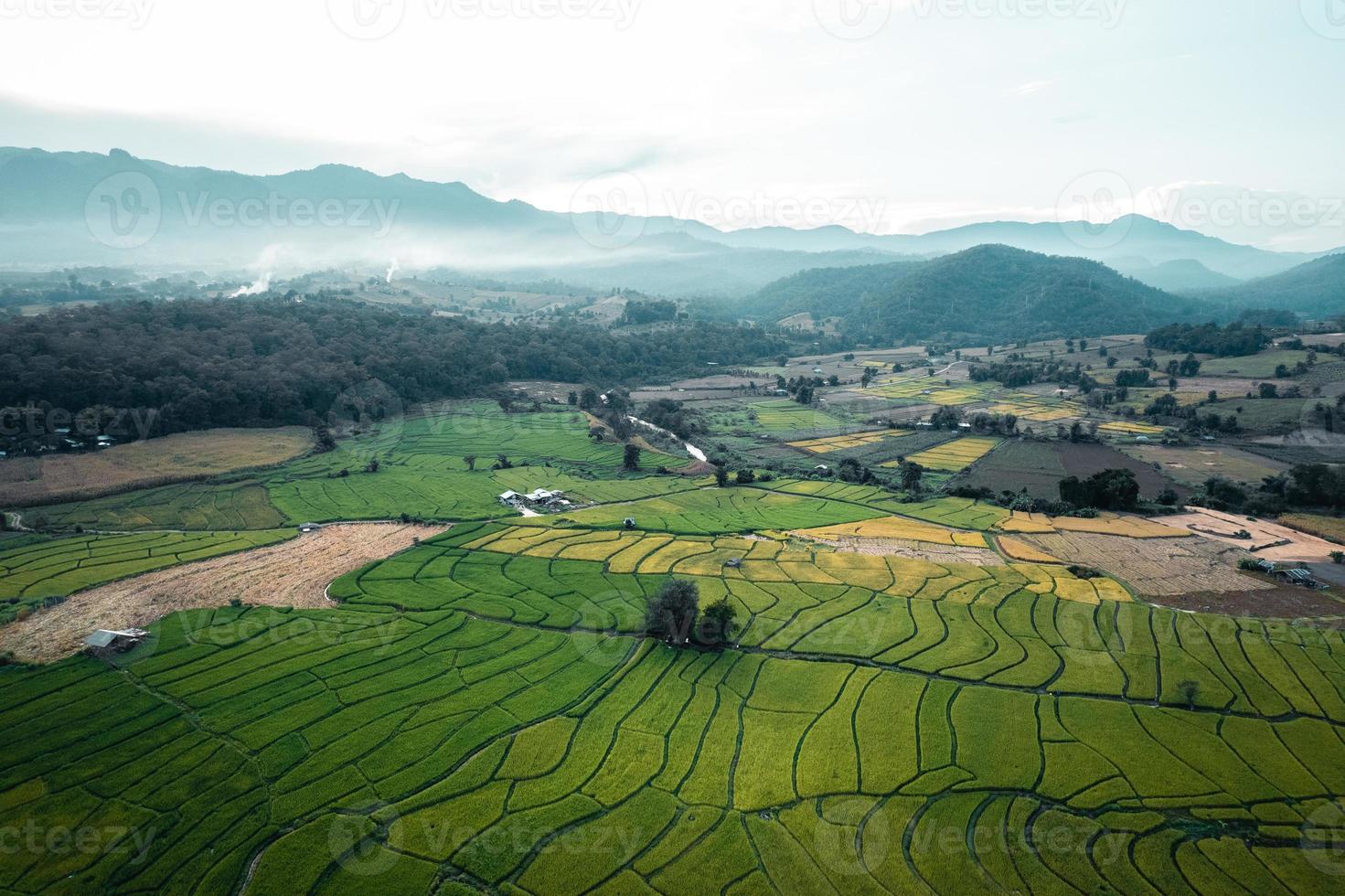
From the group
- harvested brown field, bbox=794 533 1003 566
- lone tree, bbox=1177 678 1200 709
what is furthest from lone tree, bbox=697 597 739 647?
lone tree, bbox=1177 678 1200 709

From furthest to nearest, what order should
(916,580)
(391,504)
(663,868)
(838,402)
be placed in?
(838,402)
(391,504)
(916,580)
(663,868)

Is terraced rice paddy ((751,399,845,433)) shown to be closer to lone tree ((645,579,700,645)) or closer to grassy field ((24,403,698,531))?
grassy field ((24,403,698,531))

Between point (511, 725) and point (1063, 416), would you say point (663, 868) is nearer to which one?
point (511, 725)

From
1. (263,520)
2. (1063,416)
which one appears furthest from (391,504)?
(1063,416)

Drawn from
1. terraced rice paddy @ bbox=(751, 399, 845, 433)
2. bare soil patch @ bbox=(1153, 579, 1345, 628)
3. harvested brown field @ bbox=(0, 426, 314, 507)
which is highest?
bare soil patch @ bbox=(1153, 579, 1345, 628)

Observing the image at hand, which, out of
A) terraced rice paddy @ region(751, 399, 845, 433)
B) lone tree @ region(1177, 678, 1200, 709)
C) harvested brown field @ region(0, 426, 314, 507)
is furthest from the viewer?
terraced rice paddy @ region(751, 399, 845, 433)

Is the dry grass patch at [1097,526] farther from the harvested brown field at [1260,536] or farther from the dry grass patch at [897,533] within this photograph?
the dry grass patch at [897,533]

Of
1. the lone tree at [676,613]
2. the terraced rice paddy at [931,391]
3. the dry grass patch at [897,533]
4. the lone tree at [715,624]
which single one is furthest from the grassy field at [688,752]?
the terraced rice paddy at [931,391]
